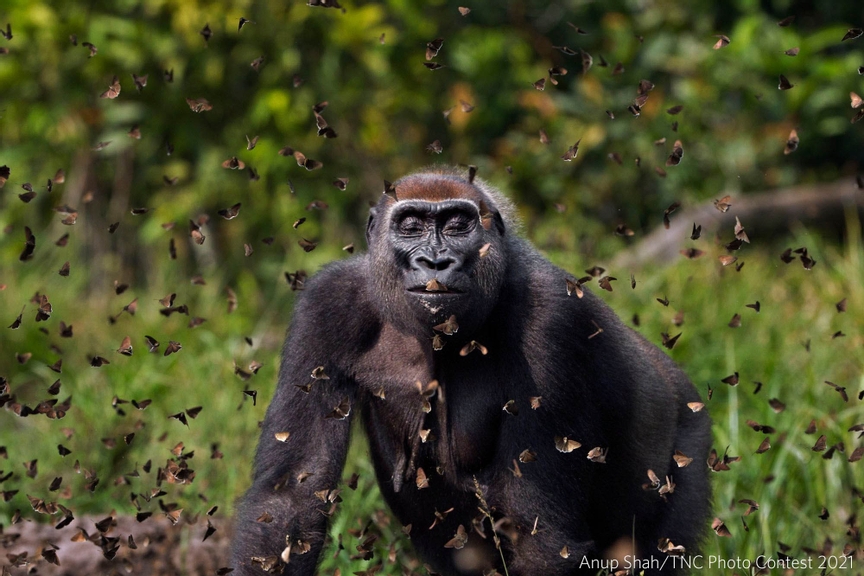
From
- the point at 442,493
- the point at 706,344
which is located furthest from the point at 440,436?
the point at 706,344

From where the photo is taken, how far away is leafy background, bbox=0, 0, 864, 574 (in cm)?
757

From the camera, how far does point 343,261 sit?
182 inches

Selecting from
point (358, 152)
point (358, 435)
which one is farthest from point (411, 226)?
point (358, 152)

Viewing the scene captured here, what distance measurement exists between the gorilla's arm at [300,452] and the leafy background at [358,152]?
2.52 m

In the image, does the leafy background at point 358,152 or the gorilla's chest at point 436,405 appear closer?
the gorilla's chest at point 436,405

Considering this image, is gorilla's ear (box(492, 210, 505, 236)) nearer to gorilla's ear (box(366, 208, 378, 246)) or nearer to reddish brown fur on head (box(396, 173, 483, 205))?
reddish brown fur on head (box(396, 173, 483, 205))

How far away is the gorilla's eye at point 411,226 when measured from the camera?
4.17 metres

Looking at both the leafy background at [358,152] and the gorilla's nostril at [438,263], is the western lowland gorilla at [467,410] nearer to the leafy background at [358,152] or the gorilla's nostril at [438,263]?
the gorilla's nostril at [438,263]

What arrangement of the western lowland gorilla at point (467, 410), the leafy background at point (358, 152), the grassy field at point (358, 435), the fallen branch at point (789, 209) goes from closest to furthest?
the western lowland gorilla at point (467, 410) < the grassy field at point (358, 435) < the leafy background at point (358, 152) < the fallen branch at point (789, 209)

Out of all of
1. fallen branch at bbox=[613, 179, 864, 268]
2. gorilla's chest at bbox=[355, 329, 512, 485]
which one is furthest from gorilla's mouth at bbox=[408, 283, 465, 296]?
fallen branch at bbox=[613, 179, 864, 268]

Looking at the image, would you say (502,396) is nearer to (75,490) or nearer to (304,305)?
(304,305)

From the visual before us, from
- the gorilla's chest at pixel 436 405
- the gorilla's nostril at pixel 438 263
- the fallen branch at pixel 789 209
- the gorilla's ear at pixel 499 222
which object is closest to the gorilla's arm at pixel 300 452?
the gorilla's chest at pixel 436 405

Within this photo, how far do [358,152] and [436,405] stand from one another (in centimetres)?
611

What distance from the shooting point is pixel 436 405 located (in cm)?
427
